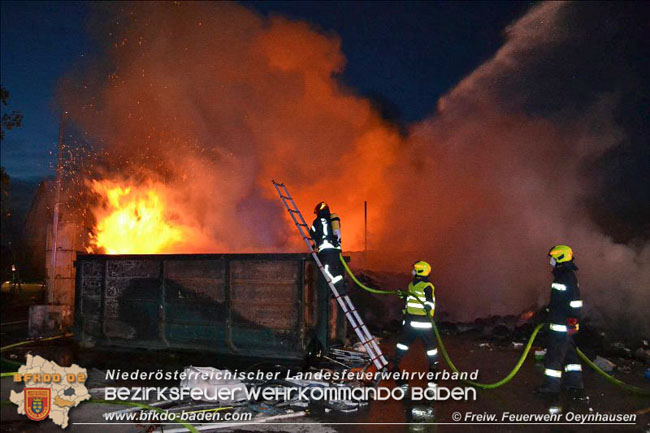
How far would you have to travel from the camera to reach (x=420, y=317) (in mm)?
5867

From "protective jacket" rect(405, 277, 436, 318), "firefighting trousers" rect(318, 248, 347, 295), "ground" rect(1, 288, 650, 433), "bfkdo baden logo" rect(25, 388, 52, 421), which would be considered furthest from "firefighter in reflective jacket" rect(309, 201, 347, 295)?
"bfkdo baden logo" rect(25, 388, 52, 421)

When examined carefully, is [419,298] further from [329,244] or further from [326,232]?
[326,232]

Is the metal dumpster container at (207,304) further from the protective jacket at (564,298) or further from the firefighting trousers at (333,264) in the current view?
the protective jacket at (564,298)

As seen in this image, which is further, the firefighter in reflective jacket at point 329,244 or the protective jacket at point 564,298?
the firefighter in reflective jacket at point 329,244

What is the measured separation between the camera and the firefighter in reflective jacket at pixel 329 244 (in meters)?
6.49

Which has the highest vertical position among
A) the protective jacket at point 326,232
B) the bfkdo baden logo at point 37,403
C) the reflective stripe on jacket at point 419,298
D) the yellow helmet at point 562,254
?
the protective jacket at point 326,232

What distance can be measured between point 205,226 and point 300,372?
9.58 meters

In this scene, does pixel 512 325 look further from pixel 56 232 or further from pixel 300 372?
pixel 56 232

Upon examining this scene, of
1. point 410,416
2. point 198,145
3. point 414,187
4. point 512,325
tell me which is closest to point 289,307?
point 410,416

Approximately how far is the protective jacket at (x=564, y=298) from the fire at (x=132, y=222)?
26.7ft

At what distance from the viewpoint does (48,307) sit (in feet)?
28.0

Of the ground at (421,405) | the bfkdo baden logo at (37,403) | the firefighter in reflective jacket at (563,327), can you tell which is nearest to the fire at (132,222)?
the ground at (421,405)

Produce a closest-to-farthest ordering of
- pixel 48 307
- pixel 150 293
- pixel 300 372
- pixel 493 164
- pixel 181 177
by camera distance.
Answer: pixel 300 372, pixel 150 293, pixel 48 307, pixel 181 177, pixel 493 164

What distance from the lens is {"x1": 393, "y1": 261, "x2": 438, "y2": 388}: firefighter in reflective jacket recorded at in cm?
583
